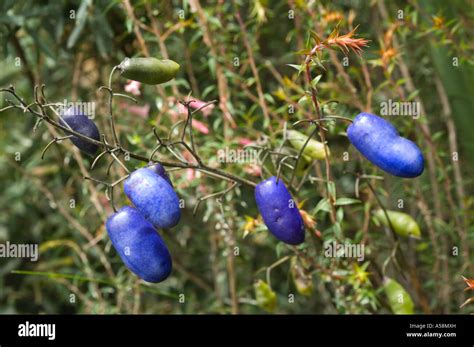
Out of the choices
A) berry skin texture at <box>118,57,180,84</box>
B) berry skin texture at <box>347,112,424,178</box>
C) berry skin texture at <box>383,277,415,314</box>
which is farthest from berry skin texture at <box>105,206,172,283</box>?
berry skin texture at <box>383,277,415,314</box>

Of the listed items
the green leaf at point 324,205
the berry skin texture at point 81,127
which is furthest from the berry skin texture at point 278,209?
the berry skin texture at point 81,127

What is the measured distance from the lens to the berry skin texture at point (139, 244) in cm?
105

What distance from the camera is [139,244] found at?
3.43ft

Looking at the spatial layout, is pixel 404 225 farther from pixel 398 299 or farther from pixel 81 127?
pixel 81 127

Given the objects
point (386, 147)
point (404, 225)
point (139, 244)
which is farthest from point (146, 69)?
point (404, 225)

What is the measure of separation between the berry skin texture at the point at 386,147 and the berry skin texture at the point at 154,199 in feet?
0.93

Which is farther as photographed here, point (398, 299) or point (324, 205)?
point (398, 299)

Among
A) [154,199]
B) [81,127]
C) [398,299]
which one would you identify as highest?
[81,127]

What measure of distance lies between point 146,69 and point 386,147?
355mm

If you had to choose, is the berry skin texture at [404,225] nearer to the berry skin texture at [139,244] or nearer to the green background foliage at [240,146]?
the green background foliage at [240,146]

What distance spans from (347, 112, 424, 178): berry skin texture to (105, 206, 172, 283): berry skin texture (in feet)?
1.06

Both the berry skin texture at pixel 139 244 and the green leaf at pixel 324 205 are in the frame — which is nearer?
the berry skin texture at pixel 139 244
